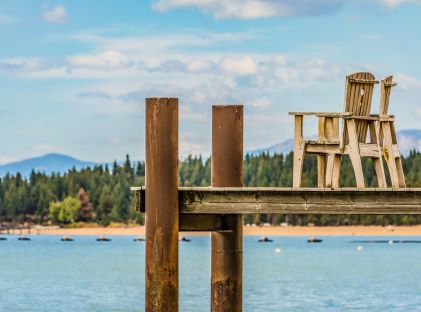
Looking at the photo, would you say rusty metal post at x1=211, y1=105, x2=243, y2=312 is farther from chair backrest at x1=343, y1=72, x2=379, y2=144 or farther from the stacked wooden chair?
chair backrest at x1=343, y1=72, x2=379, y2=144

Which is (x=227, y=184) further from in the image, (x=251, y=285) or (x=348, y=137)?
(x=251, y=285)

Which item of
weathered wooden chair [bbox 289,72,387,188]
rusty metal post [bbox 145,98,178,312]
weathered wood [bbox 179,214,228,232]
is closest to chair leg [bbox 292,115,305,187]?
weathered wooden chair [bbox 289,72,387,188]

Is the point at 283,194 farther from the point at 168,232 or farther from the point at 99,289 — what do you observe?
the point at 99,289

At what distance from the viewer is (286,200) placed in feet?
63.2

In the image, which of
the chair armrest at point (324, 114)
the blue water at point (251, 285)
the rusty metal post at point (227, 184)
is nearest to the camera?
the chair armrest at point (324, 114)

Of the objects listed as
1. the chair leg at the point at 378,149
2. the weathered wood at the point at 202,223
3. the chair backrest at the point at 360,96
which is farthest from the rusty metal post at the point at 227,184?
the chair leg at the point at 378,149

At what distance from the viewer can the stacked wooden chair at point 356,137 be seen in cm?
2016

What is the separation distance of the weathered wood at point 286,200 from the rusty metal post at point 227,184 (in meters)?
2.03

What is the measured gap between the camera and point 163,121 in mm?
19062

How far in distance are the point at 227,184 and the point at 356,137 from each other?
2.42 meters

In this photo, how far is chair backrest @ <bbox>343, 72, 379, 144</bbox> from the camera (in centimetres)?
2017

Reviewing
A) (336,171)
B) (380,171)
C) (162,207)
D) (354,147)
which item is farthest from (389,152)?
(162,207)

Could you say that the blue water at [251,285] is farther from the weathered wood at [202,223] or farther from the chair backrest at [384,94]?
the chair backrest at [384,94]

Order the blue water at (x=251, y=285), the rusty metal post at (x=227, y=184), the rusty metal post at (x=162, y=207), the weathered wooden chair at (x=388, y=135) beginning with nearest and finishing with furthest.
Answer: the rusty metal post at (x=162, y=207) < the weathered wooden chair at (x=388, y=135) < the rusty metal post at (x=227, y=184) < the blue water at (x=251, y=285)
